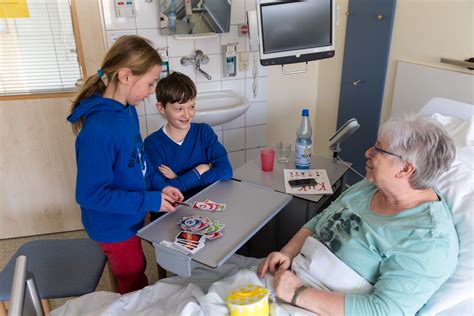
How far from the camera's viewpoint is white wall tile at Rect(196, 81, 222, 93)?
8.98 ft

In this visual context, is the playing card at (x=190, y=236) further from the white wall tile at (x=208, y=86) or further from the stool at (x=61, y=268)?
the white wall tile at (x=208, y=86)

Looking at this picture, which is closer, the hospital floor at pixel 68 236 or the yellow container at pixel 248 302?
the yellow container at pixel 248 302

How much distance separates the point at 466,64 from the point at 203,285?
5.77ft

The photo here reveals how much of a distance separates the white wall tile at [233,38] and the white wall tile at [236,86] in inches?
9.1

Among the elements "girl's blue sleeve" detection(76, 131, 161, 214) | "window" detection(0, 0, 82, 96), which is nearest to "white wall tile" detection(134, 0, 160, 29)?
"window" detection(0, 0, 82, 96)

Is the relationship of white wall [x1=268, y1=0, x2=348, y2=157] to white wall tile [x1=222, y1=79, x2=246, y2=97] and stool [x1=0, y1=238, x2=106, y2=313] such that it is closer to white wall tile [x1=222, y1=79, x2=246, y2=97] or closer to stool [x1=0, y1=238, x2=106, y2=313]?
white wall tile [x1=222, y1=79, x2=246, y2=97]

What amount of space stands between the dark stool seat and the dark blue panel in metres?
1.98

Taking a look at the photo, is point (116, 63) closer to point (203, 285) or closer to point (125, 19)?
point (203, 285)

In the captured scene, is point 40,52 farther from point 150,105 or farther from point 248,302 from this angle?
point 248,302

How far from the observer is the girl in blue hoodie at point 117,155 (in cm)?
127

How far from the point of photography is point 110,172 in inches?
50.8

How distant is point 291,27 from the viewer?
6.79ft

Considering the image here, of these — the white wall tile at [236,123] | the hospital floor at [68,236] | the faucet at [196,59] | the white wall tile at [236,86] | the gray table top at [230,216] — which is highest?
the faucet at [196,59]

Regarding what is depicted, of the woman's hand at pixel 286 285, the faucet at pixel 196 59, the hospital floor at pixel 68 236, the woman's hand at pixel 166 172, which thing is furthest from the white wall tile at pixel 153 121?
the woman's hand at pixel 286 285
